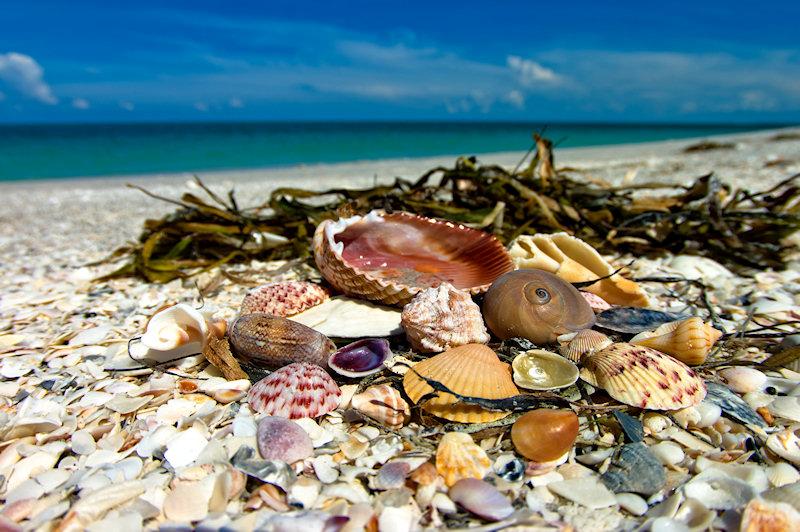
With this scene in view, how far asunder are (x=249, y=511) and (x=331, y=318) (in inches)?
38.2

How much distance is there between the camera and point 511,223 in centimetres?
360

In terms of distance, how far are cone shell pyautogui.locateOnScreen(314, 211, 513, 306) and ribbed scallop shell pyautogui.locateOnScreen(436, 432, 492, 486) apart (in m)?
0.97

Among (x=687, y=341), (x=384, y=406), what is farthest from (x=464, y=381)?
(x=687, y=341)

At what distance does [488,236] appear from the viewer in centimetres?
260

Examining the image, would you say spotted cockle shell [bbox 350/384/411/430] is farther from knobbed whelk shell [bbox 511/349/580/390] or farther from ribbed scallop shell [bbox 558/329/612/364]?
ribbed scallop shell [bbox 558/329/612/364]

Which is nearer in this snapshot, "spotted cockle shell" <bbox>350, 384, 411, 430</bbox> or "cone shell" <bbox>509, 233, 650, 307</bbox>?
"spotted cockle shell" <bbox>350, 384, 411, 430</bbox>

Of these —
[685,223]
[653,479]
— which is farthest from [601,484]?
[685,223]

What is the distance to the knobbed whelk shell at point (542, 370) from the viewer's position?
1646mm

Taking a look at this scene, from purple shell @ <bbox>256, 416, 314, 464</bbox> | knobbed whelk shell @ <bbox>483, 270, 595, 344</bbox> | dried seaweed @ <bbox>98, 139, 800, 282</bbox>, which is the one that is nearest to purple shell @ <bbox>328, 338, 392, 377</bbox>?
purple shell @ <bbox>256, 416, 314, 464</bbox>

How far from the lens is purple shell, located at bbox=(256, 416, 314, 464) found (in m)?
1.42

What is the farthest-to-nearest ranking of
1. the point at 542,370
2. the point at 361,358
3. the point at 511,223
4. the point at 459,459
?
the point at 511,223 → the point at 361,358 → the point at 542,370 → the point at 459,459

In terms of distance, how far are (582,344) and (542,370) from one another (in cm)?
18

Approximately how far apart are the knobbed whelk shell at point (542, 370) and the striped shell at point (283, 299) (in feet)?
3.24

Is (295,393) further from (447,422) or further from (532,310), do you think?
(532,310)
